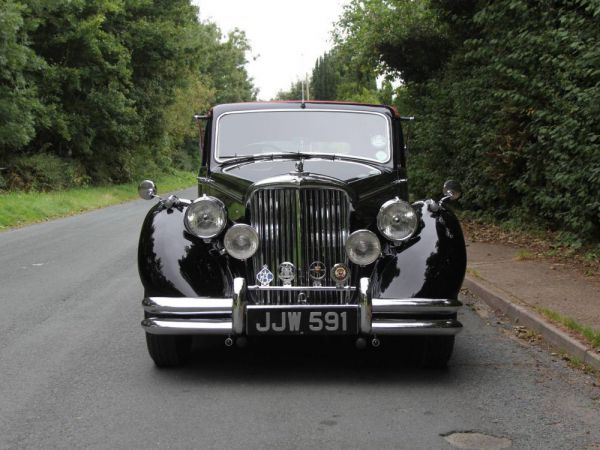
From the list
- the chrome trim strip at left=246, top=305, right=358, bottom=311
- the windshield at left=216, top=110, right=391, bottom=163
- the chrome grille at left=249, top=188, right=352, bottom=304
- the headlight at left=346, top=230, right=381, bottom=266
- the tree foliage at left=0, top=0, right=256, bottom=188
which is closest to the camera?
the chrome trim strip at left=246, top=305, right=358, bottom=311

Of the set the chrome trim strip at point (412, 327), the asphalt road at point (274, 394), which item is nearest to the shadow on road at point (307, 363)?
the asphalt road at point (274, 394)

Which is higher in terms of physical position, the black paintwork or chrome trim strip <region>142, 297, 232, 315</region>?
the black paintwork

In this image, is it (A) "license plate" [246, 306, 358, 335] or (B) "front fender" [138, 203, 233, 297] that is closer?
(A) "license plate" [246, 306, 358, 335]

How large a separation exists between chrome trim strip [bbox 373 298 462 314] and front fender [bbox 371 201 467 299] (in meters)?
0.05

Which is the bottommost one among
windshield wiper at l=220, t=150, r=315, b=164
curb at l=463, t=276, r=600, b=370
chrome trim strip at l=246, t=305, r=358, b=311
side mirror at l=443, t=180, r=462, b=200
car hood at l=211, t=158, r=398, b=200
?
curb at l=463, t=276, r=600, b=370

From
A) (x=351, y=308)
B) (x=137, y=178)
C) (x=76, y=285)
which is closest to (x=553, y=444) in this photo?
(x=351, y=308)

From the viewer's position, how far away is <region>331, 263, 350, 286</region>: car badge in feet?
16.4

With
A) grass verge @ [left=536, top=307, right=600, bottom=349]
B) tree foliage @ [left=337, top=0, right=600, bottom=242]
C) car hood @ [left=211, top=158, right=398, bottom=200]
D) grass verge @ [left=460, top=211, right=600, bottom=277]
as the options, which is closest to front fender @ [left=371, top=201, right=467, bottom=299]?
car hood @ [left=211, top=158, right=398, bottom=200]

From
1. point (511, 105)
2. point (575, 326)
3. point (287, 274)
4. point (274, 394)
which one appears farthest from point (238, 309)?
point (511, 105)

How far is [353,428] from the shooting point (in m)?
4.08

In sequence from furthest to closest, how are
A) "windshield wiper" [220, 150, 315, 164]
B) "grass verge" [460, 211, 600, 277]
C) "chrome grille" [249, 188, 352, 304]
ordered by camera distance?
"grass verge" [460, 211, 600, 277] < "windshield wiper" [220, 150, 315, 164] < "chrome grille" [249, 188, 352, 304]

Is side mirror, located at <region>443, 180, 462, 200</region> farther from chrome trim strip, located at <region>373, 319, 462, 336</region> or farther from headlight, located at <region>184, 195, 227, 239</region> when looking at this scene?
headlight, located at <region>184, 195, 227, 239</region>

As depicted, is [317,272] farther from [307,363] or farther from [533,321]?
[533,321]

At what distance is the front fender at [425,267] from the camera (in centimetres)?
494
